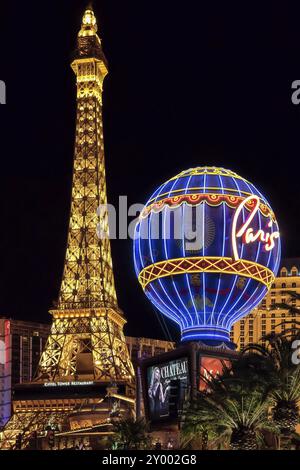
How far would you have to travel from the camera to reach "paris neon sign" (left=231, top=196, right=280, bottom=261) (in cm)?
7062

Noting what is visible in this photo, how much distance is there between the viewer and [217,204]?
71000mm

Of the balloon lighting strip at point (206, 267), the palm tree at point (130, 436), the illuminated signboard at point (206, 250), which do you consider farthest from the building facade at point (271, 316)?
the palm tree at point (130, 436)

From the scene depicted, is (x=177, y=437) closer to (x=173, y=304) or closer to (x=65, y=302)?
(x=173, y=304)

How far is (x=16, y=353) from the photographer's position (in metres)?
164

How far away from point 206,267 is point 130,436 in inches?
422

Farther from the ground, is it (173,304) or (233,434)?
(173,304)

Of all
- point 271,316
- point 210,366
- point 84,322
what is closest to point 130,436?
point 210,366

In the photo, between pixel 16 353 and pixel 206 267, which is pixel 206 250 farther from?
pixel 16 353

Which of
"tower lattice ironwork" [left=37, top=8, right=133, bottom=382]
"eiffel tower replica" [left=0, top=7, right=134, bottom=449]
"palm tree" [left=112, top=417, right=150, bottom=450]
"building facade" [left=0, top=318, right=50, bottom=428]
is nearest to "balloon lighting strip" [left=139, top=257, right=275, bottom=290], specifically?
"palm tree" [left=112, top=417, right=150, bottom=450]
